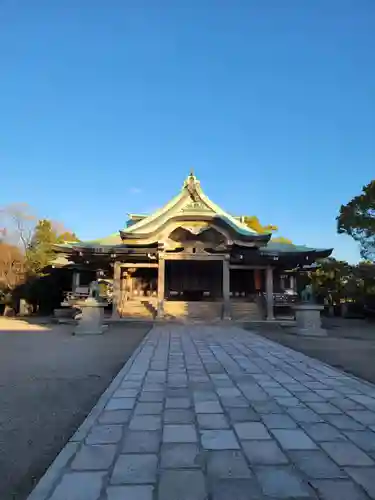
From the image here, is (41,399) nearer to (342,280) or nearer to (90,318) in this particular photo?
(90,318)

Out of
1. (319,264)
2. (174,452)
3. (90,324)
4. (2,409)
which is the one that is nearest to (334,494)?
(174,452)

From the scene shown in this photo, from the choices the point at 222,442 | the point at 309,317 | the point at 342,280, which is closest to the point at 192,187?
the point at 309,317

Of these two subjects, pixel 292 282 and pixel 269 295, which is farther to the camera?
pixel 292 282

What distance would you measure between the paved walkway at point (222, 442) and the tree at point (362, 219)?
1477 cm

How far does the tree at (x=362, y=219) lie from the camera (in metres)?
18.1

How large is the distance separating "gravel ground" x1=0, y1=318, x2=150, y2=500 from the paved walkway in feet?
0.74

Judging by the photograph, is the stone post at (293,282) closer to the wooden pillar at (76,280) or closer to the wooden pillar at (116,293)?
the wooden pillar at (116,293)

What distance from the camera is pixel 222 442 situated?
9.55ft

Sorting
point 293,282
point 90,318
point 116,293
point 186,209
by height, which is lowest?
point 90,318

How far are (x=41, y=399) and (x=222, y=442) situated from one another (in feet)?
8.63

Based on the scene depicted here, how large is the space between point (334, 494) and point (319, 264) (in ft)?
77.5

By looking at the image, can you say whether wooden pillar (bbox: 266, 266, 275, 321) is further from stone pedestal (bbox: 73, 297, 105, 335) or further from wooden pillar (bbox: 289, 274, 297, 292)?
stone pedestal (bbox: 73, 297, 105, 335)

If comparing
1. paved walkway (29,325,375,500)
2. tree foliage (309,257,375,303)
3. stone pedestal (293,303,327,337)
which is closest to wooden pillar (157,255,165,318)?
stone pedestal (293,303,327,337)

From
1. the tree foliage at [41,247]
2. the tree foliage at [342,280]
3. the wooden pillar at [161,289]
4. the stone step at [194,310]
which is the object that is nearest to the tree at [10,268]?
the tree foliage at [41,247]
